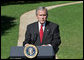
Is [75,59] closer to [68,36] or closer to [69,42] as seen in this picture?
[69,42]

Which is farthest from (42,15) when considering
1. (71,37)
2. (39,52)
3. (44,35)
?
(71,37)

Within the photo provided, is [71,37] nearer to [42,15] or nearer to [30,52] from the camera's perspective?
[42,15]

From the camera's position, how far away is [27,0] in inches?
1362

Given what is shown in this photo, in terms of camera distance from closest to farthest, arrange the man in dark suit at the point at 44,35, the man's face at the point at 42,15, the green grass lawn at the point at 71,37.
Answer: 1. the man's face at the point at 42,15
2. the man in dark suit at the point at 44,35
3. the green grass lawn at the point at 71,37

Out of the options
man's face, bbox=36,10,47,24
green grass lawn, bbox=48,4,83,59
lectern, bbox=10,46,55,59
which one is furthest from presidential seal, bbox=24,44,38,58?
green grass lawn, bbox=48,4,83,59

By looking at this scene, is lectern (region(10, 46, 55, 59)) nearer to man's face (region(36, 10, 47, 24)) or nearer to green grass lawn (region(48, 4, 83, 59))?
man's face (region(36, 10, 47, 24))

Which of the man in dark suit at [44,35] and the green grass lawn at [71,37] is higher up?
the man in dark suit at [44,35]

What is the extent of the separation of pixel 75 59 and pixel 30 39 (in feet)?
17.2

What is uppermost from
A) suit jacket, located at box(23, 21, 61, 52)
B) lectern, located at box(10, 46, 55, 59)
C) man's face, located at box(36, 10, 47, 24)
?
man's face, located at box(36, 10, 47, 24)

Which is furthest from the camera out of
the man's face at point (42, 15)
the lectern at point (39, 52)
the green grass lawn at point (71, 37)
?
the green grass lawn at point (71, 37)

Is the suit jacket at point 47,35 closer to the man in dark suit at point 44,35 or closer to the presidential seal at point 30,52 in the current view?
the man in dark suit at point 44,35

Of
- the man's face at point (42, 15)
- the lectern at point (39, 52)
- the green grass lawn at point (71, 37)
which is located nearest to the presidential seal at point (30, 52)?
the lectern at point (39, 52)

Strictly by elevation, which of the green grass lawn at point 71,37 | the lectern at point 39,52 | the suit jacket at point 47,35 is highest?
the suit jacket at point 47,35

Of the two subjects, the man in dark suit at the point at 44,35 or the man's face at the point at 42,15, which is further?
the man in dark suit at the point at 44,35
